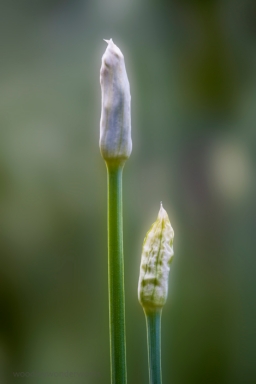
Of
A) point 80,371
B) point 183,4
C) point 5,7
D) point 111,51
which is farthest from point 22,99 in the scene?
point 111,51

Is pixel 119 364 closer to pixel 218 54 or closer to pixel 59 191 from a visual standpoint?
pixel 59 191

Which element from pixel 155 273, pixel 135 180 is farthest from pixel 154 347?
pixel 135 180

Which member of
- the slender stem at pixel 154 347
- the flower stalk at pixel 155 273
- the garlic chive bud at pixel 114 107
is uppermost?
the garlic chive bud at pixel 114 107

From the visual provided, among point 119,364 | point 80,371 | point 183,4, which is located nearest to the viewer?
point 119,364

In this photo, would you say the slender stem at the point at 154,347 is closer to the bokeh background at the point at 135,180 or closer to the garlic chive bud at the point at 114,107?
the garlic chive bud at the point at 114,107

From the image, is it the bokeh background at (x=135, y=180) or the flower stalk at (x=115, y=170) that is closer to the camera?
the flower stalk at (x=115, y=170)

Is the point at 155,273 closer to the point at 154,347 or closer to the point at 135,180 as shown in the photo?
the point at 154,347

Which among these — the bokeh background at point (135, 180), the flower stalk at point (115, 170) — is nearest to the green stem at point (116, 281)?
the flower stalk at point (115, 170)

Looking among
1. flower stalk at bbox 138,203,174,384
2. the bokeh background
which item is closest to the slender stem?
flower stalk at bbox 138,203,174,384
